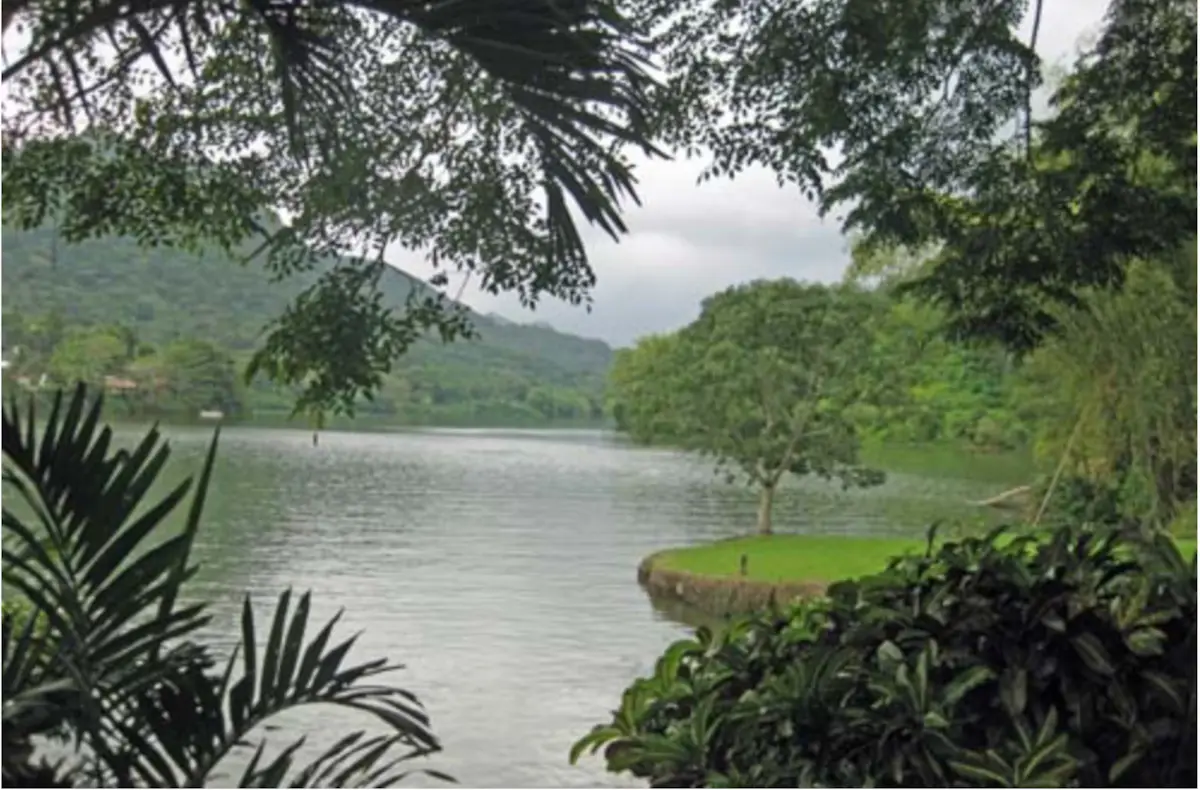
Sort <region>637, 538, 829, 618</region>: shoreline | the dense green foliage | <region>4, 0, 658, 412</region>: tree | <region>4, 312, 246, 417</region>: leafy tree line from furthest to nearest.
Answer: <region>637, 538, 829, 618</region>: shoreline < <region>4, 0, 658, 412</region>: tree < <region>4, 312, 246, 417</region>: leafy tree line < the dense green foliage

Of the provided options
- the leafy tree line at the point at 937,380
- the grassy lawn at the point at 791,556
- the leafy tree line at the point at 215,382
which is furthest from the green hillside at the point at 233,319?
the grassy lawn at the point at 791,556

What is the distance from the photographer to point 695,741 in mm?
1982

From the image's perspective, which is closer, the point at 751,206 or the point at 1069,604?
the point at 1069,604

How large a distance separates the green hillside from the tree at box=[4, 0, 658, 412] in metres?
0.04

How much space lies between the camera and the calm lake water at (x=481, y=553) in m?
2.21

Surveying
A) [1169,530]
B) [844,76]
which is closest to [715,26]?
[844,76]

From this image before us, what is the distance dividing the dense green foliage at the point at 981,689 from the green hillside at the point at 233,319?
639 millimetres

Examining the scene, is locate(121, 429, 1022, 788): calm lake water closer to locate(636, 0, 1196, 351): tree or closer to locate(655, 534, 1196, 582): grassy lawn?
locate(655, 534, 1196, 582): grassy lawn

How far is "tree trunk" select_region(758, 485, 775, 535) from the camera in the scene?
3.10 metres

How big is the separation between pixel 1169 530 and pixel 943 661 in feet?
3.64

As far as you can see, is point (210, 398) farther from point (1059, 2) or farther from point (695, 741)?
point (1059, 2)

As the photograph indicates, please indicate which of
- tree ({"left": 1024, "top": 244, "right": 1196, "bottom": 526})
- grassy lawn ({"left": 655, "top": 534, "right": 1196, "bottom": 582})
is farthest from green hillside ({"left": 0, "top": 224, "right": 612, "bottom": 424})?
tree ({"left": 1024, "top": 244, "right": 1196, "bottom": 526})

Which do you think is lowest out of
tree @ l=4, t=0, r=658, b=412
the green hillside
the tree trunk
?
the tree trunk

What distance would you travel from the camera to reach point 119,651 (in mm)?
1286
